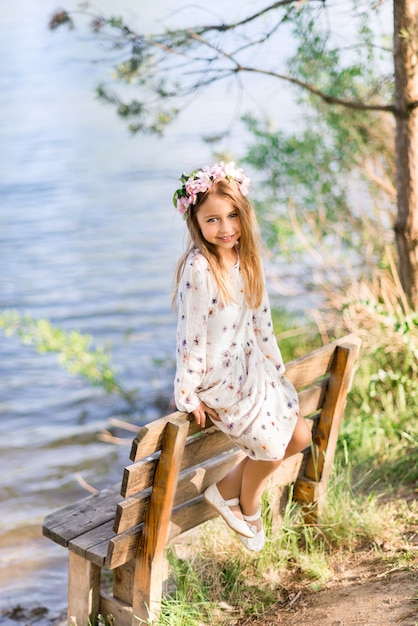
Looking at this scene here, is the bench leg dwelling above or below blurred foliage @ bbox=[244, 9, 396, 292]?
below

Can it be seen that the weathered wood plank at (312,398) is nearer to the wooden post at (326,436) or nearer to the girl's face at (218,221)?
the wooden post at (326,436)

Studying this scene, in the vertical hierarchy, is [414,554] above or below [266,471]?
below

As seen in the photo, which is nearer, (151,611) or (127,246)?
(151,611)

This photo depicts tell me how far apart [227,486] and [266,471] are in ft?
0.63

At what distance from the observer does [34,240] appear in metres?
10.7

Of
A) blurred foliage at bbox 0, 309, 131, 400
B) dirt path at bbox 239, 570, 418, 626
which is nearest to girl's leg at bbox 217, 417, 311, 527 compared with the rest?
dirt path at bbox 239, 570, 418, 626

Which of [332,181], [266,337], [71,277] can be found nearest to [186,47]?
[266,337]

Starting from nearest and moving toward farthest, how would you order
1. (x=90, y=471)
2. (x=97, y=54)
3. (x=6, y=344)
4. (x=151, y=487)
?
(x=151, y=487), (x=90, y=471), (x=6, y=344), (x=97, y=54)

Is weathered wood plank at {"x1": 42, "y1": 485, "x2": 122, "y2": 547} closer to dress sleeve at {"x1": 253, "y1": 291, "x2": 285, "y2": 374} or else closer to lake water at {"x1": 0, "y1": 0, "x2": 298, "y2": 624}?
dress sleeve at {"x1": 253, "y1": 291, "x2": 285, "y2": 374}

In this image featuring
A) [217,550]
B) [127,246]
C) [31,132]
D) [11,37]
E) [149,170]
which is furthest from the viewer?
[11,37]

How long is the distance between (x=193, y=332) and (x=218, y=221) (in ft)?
1.41

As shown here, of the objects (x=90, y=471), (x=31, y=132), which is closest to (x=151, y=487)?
(x=90, y=471)

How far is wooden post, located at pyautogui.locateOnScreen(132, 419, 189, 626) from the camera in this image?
2.83 meters

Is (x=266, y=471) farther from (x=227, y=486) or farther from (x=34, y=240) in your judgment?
(x=34, y=240)
